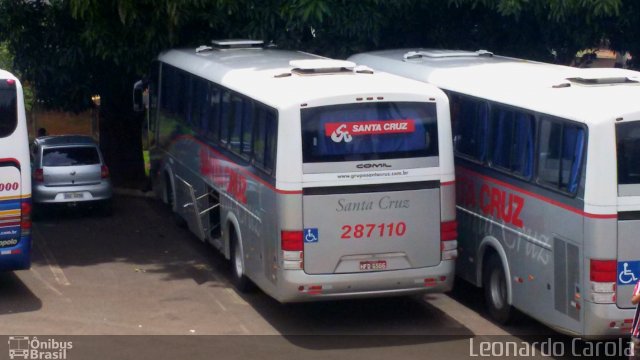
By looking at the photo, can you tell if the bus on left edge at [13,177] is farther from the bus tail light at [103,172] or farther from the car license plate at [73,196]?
the bus tail light at [103,172]

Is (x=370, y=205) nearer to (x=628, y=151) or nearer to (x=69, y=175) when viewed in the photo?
(x=628, y=151)

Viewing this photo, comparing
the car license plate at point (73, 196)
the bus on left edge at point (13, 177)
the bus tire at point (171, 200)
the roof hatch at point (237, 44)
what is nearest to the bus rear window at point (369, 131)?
the bus on left edge at point (13, 177)

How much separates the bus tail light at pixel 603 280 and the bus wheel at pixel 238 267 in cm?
530

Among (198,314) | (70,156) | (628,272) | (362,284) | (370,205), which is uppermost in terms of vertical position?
(370,205)

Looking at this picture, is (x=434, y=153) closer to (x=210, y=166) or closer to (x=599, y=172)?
(x=599, y=172)

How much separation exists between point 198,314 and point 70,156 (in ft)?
24.3

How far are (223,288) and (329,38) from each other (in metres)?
5.97

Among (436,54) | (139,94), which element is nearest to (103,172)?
(139,94)

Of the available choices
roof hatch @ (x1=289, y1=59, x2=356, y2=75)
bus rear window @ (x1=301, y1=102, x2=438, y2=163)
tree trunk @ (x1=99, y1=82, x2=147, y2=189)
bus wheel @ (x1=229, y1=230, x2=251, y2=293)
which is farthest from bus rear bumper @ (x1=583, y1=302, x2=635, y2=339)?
tree trunk @ (x1=99, y1=82, x2=147, y2=189)

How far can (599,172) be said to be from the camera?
1070 cm

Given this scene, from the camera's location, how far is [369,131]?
495 inches

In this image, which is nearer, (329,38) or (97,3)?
(97,3)

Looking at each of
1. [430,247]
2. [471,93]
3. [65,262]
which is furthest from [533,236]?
[65,262]

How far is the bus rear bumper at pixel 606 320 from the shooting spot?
1080 cm
